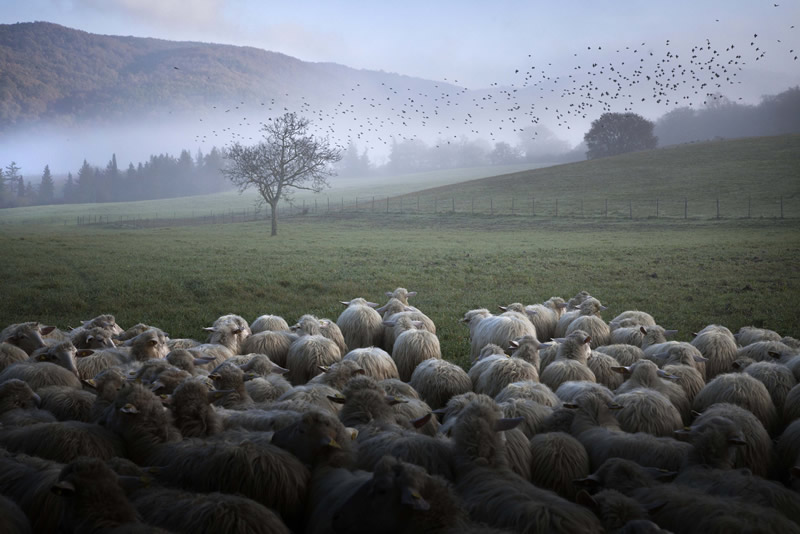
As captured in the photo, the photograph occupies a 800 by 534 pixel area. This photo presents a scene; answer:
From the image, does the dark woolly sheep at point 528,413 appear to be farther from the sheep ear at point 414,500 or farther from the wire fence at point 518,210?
the wire fence at point 518,210

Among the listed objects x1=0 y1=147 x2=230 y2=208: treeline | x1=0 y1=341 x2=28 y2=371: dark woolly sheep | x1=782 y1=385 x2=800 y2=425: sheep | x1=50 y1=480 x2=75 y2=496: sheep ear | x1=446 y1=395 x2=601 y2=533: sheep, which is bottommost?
x1=782 y1=385 x2=800 y2=425: sheep

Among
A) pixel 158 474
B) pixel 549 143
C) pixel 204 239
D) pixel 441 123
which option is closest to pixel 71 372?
pixel 158 474

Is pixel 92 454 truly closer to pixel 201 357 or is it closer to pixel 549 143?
pixel 201 357

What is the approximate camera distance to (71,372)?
685 cm

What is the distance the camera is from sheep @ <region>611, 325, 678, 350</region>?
9.04 m

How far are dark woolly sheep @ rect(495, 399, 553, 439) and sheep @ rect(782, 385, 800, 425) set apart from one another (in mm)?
2735

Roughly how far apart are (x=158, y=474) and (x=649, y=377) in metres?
5.29

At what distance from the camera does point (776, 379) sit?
677cm

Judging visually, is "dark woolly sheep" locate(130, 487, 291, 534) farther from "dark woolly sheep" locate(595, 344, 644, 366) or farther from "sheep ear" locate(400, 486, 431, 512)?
"dark woolly sheep" locate(595, 344, 644, 366)

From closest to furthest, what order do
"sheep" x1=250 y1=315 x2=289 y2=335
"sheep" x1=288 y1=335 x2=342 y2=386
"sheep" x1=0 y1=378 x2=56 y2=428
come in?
"sheep" x1=0 y1=378 x2=56 y2=428, "sheep" x1=288 y1=335 x2=342 y2=386, "sheep" x1=250 y1=315 x2=289 y2=335

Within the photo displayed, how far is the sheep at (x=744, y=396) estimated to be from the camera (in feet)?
20.4

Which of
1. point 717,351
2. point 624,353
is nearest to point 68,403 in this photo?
point 624,353

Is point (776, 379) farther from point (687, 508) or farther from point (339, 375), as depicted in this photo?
point (339, 375)

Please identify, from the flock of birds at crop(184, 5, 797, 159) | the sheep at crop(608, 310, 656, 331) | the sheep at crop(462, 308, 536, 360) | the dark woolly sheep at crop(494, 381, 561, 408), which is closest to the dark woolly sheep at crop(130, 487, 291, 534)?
the dark woolly sheep at crop(494, 381, 561, 408)
